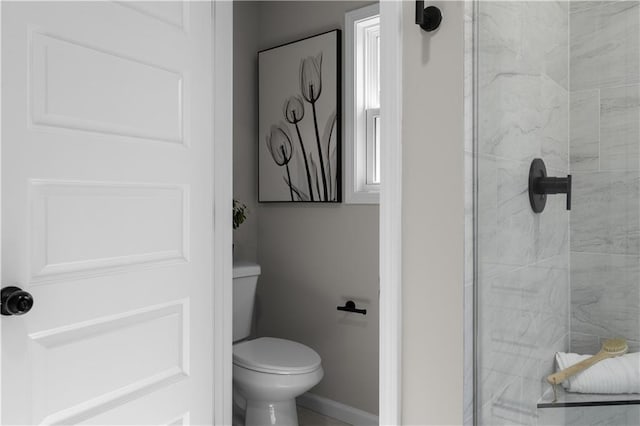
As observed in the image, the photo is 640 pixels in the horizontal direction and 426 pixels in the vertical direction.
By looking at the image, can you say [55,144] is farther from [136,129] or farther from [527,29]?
[527,29]

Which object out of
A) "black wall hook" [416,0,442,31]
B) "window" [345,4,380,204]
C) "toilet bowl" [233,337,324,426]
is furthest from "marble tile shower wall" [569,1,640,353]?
"window" [345,4,380,204]

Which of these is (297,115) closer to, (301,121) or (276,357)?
(301,121)

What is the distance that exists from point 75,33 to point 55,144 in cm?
27

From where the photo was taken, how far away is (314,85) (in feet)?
8.05

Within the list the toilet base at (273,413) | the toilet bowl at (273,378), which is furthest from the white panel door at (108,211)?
the toilet base at (273,413)

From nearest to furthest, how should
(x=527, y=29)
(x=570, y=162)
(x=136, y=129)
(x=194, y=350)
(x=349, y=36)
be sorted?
(x=570, y=162)
(x=527, y=29)
(x=136, y=129)
(x=194, y=350)
(x=349, y=36)

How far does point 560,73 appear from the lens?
0.84m

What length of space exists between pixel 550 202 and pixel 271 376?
4.80ft

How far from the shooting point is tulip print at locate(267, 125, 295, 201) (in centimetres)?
259

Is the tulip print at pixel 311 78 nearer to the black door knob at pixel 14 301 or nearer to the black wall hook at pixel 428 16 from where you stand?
the black wall hook at pixel 428 16

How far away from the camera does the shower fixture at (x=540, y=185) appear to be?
0.85 meters

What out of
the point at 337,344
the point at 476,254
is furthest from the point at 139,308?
the point at 337,344

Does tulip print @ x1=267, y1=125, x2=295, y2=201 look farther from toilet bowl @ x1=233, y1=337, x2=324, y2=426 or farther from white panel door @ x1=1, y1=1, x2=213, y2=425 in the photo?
white panel door @ x1=1, y1=1, x2=213, y2=425

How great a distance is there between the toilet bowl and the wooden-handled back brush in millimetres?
1309
